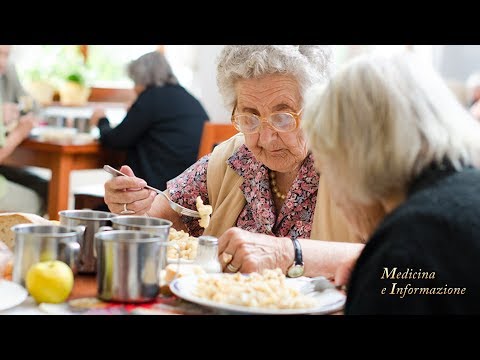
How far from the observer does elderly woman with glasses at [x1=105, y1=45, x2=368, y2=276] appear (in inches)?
79.4

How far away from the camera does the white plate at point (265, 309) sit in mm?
1344

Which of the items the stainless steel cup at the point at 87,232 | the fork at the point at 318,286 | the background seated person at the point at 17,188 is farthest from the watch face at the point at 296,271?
the background seated person at the point at 17,188

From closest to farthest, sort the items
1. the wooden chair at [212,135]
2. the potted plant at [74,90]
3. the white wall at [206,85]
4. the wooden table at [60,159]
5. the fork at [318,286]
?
the fork at [318,286], the wooden chair at [212,135], the wooden table at [60,159], the white wall at [206,85], the potted plant at [74,90]

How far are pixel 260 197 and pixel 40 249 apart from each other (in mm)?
837

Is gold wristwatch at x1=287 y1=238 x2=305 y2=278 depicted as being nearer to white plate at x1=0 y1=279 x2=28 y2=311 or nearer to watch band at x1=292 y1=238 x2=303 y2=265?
watch band at x1=292 y1=238 x2=303 y2=265

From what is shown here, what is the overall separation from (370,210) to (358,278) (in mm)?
157

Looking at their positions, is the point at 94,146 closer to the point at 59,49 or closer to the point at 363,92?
the point at 59,49

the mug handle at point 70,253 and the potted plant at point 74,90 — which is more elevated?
the potted plant at point 74,90

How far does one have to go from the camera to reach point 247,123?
2.08m

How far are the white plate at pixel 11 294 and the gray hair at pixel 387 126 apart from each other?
0.61 m

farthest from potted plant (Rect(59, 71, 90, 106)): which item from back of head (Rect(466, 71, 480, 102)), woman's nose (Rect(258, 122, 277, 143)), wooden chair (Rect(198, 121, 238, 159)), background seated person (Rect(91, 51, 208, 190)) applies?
woman's nose (Rect(258, 122, 277, 143))

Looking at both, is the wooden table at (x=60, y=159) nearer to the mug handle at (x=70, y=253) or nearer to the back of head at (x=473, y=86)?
Result: the back of head at (x=473, y=86)

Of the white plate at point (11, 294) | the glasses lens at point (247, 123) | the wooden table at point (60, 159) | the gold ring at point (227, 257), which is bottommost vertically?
the white plate at point (11, 294)
